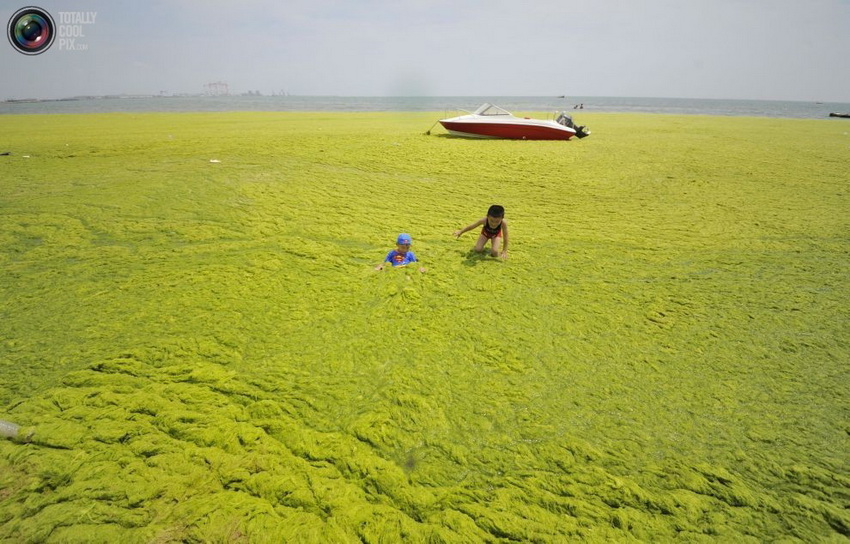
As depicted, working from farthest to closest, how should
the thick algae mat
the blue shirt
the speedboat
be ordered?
the speedboat → the blue shirt → the thick algae mat

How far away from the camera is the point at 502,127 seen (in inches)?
357

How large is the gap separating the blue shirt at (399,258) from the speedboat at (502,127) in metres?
6.90

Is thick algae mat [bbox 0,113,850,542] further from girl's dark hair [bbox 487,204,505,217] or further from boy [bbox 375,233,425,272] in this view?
girl's dark hair [bbox 487,204,505,217]

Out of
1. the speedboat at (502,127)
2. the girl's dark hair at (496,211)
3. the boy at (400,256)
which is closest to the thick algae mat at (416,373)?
the boy at (400,256)

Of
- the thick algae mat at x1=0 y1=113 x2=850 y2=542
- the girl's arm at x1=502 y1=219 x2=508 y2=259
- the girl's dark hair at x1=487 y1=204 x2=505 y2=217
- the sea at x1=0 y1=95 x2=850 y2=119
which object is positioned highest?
the sea at x1=0 y1=95 x2=850 y2=119

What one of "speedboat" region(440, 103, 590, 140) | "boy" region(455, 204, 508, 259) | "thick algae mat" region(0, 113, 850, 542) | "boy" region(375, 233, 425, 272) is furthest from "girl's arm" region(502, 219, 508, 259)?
"speedboat" region(440, 103, 590, 140)

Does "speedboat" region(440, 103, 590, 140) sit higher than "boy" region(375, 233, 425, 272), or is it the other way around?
"speedboat" region(440, 103, 590, 140)

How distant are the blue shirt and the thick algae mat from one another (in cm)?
11

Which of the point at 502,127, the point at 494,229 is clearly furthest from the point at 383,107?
the point at 494,229

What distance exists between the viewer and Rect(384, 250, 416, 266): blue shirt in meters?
3.19

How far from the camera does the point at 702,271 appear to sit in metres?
3.10

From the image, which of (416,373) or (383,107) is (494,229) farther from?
(383,107)

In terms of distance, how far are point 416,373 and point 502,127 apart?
8.26m

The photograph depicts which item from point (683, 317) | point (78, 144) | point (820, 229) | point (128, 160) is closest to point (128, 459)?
point (683, 317)
